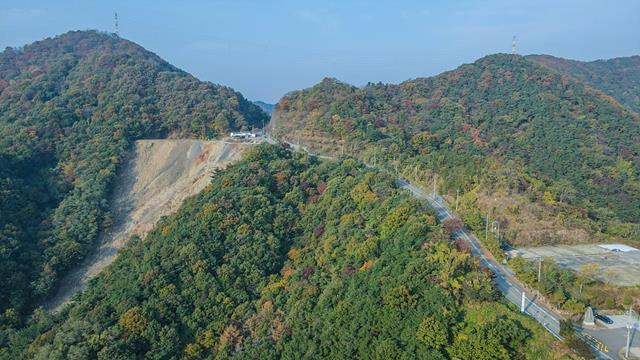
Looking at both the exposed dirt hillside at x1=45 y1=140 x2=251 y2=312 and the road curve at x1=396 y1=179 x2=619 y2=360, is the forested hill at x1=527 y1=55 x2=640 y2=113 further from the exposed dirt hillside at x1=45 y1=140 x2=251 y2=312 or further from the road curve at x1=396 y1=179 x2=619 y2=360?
the road curve at x1=396 y1=179 x2=619 y2=360

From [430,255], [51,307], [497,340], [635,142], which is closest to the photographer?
[497,340]

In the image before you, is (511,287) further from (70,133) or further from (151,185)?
(70,133)

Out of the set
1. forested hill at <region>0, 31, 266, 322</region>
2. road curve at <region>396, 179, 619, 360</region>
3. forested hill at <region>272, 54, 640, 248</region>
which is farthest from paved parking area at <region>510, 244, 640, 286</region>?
forested hill at <region>0, 31, 266, 322</region>

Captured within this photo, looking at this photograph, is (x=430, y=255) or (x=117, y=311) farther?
(x=117, y=311)

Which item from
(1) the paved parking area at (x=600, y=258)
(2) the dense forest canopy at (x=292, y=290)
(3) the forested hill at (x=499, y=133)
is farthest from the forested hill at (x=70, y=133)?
(1) the paved parking area at (x=600, y=258)

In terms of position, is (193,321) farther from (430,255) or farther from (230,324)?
(430,255)

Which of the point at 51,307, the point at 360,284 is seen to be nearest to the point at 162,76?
the point at 51,307

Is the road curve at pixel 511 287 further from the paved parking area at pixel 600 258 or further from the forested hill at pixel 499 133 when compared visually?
the forested hill at pixel 499 133

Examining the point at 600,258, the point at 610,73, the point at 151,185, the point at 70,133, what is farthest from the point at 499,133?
the point at 610,73
